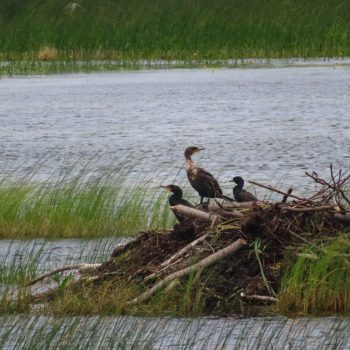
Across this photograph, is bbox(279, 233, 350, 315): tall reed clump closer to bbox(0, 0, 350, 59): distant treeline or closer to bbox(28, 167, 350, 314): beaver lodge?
bbox(28, 167, 350, 314): beaver lodge

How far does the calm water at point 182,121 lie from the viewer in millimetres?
19714

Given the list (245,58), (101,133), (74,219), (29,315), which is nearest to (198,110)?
(101,133)

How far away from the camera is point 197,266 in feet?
32.2

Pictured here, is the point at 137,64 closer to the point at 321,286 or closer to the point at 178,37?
the point at 178,37

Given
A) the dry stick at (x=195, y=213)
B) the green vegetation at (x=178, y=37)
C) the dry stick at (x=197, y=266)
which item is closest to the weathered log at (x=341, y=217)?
the dry stick at (x=197, y=266)

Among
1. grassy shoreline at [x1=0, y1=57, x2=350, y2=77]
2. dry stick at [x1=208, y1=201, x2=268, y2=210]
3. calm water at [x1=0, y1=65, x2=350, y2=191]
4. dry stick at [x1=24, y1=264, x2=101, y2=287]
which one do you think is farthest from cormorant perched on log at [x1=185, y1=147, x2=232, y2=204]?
grassy shoreline at [x1=0, y1=57, x2=350, y2=77]

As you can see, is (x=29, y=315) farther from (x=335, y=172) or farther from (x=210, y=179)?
(x=335, y=172)

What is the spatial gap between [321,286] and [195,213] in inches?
47.4

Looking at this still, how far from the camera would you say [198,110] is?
2948 cm

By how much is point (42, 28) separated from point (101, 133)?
39.2 ft

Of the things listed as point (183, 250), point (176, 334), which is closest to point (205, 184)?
point (183, 250)

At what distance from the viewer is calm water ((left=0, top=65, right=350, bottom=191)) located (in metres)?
19.7

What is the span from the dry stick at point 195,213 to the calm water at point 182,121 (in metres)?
4.41

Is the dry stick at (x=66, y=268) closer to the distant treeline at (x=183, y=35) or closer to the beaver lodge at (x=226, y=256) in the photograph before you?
the beaver lodge at (x=226, y=256)
